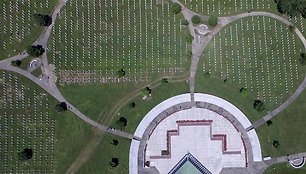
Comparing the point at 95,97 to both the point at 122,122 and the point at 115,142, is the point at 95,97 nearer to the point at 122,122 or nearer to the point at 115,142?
the point at 122,122

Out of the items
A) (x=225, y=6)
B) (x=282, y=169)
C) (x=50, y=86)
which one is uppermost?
(x=225, y=6)

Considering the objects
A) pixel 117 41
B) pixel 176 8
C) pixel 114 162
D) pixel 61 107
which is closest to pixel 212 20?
pixel 176 8

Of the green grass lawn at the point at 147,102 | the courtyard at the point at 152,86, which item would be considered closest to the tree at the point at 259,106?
the courtyard at the point at 152,86

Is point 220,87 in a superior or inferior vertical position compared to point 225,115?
superior

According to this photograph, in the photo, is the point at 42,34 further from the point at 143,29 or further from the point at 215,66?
the point at 215,66

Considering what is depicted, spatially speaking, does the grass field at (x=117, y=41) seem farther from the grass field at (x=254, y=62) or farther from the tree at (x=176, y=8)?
the grass field at (x=254, y=62)

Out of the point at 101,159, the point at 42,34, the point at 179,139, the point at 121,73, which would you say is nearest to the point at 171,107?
the point at 179,139
